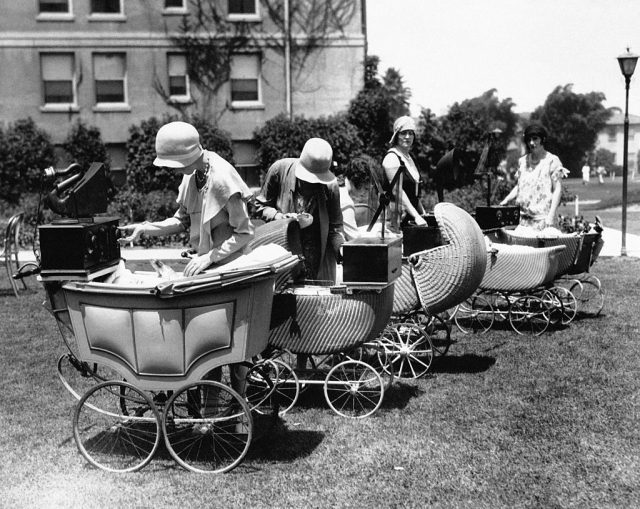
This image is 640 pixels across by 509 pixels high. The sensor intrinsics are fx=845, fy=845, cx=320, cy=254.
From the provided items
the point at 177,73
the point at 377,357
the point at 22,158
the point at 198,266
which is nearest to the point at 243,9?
the point at 177,73

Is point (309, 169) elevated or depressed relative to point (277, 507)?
elevated

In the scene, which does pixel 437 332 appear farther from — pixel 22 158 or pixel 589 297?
pixel 22 158

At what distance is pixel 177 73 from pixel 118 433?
24.6 metres

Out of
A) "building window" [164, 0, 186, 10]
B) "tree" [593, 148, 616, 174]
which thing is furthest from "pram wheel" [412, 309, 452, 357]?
"tree" [593, 148, 616, 174]

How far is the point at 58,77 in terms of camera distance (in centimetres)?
2812

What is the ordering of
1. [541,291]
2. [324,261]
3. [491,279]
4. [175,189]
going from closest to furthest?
[324,261], [491,279], [541,291], [175,189]

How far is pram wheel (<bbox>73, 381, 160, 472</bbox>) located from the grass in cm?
11

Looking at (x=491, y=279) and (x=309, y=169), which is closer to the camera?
(x=309, y=169)

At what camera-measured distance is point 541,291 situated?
9109 mm

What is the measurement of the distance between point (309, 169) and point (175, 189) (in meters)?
20.3

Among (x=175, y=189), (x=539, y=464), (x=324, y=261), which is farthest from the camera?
(x=175, y=189)

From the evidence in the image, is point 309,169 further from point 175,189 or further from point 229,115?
point 229,115

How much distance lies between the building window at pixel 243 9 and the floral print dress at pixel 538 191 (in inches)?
815

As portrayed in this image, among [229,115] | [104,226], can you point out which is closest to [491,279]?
[104,226]
